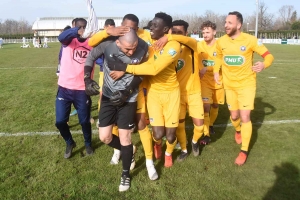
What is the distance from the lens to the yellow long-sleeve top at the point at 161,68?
3.85m

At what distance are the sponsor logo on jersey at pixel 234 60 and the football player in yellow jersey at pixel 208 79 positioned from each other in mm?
530

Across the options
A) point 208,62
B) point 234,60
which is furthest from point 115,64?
point 208,62

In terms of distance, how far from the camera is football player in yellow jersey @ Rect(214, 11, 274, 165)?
491cm

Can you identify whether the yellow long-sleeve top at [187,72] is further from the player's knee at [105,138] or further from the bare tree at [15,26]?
the bare tree at [15,26]

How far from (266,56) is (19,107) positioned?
668 centimetres

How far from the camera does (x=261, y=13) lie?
91.2 m

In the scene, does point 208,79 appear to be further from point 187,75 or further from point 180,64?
point 180,64

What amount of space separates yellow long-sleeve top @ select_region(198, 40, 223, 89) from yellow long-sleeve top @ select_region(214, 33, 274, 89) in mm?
601

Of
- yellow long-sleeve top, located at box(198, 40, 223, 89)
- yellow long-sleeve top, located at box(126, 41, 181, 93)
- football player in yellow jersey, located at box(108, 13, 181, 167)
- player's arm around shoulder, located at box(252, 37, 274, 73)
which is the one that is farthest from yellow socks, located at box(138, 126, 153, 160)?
yellow long-sleeve top, located at box(198, 40, 223, 89)

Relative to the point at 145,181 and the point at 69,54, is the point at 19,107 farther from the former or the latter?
the point at 145,181

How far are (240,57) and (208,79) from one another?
1126 millimetres

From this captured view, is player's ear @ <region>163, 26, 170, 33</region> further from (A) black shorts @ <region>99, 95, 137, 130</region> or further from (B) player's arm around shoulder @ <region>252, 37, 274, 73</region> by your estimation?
(B) player's arm around shoulder @ <region>252, 37, 274, 73</region>

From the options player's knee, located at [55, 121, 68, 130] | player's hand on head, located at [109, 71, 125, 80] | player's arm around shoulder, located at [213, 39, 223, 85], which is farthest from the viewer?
player's arm around shoulder, located at [213, 39, 223, 85]

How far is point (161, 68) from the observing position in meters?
3.91
